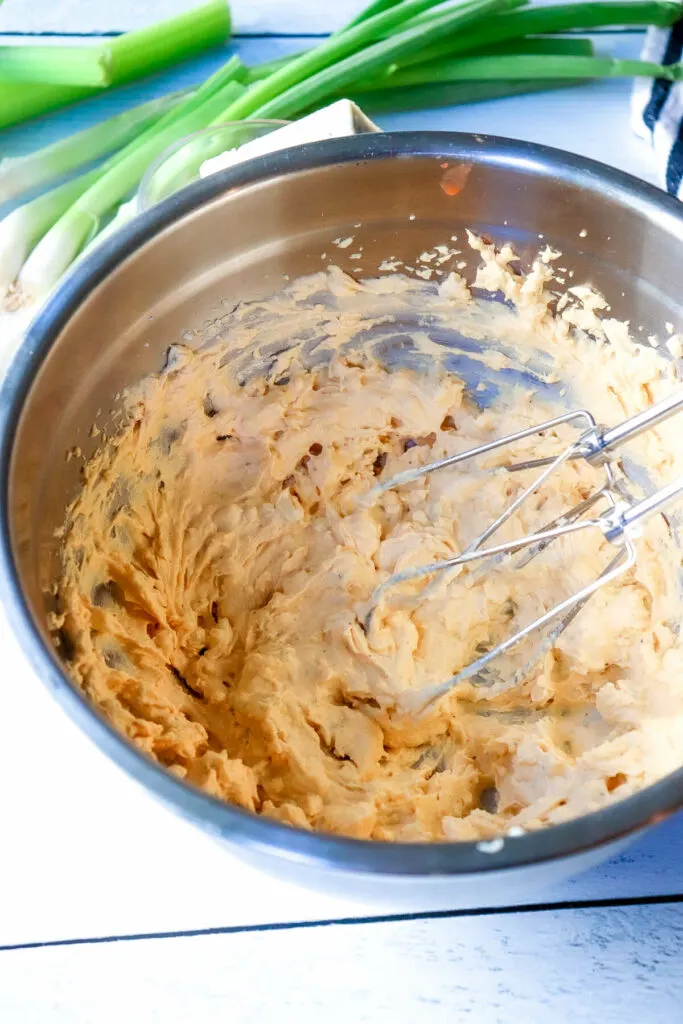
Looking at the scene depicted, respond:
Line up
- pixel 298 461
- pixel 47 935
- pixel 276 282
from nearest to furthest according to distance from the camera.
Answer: pixel 47 935 → pixel 276 282 → pixel 298 461

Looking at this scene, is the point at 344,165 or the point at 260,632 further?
the point at 260,632

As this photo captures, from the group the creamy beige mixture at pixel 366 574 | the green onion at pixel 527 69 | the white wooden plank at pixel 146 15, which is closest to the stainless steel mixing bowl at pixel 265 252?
the creamy beige mixture at pixel 366 574

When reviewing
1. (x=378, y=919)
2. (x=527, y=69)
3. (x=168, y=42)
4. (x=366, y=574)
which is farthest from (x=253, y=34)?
(x=378, y=919)

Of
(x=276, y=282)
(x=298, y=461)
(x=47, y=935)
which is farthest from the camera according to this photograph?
(x=298, y=461)

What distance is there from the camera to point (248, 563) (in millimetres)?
986

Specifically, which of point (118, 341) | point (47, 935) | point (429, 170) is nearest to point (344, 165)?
point (429, 170)

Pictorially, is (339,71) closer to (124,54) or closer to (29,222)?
(124,54)

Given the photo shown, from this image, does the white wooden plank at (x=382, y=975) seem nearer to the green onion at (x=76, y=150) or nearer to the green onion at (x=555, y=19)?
the green onion at (x=76, y=150)

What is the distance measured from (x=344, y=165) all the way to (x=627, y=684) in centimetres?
58

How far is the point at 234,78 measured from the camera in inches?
49.9

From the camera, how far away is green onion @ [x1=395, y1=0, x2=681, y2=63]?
1.24 meters

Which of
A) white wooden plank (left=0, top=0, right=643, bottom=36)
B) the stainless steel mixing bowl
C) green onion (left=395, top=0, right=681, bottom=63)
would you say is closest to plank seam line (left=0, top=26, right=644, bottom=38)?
white wooden plank (left=0, top=0, right=643, bottom=36)

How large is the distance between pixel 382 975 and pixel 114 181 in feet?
3.39

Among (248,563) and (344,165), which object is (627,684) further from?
(344,165)
